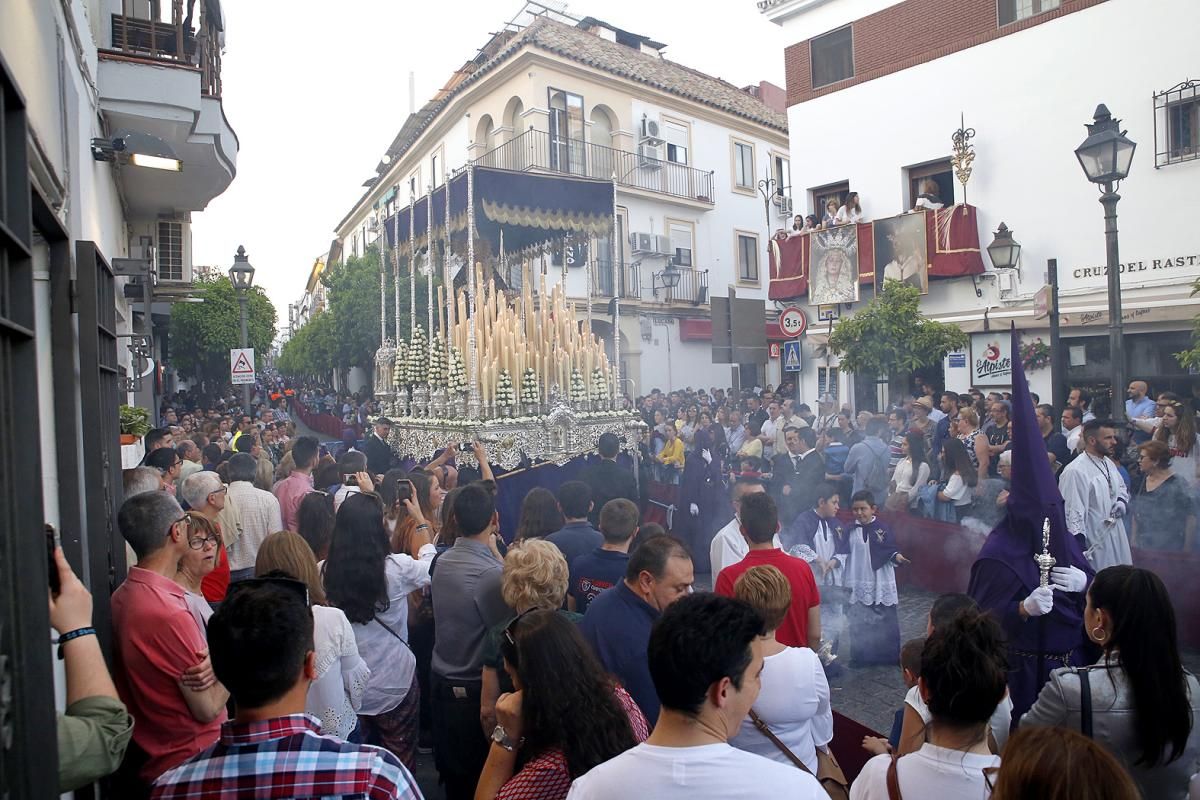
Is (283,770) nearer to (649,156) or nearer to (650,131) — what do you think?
(649,156)

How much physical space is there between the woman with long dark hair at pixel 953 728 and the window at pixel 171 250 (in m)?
18.3

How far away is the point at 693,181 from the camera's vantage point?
84.6 ft

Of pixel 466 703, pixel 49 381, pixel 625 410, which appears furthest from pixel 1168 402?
pixel 49 381

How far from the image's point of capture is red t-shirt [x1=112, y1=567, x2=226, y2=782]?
2.85m

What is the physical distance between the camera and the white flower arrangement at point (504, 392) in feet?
32.7

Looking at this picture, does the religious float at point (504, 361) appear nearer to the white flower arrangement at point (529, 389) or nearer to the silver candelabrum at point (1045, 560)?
the white flower arrangement at point (529, 389)

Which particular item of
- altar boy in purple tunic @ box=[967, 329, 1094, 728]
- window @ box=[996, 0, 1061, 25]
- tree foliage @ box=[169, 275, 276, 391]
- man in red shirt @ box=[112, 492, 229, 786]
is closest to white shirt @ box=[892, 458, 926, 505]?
altar boy in purple tunic @ box=[967, 329, 1094, 728]

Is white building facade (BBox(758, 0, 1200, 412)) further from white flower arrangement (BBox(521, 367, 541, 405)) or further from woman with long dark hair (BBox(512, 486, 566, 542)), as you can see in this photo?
woman with long dark hair (BBox(512, 486, 566, 542))

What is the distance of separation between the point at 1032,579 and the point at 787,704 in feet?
5.91

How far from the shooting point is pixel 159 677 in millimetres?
2877

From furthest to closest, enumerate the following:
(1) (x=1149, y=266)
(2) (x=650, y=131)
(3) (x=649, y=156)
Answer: (3) (x=649, y=156)
(2) (x=650, y=131)
(1) (x=1149, y=266)

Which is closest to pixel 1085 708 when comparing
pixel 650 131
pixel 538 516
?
pixel 538 516

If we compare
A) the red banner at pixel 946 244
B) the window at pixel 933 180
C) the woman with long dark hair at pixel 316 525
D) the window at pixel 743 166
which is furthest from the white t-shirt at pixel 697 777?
the window at pixel 743 166

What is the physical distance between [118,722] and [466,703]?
1772 millimetres
